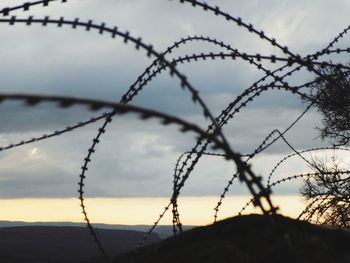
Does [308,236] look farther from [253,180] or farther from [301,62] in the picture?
[253,180]

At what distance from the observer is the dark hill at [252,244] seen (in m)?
2.39

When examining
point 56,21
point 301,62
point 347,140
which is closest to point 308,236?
point 301,62

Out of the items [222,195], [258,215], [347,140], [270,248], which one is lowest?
[270,248]

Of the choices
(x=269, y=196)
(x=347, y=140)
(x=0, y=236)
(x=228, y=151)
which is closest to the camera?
(x=228, y=151)

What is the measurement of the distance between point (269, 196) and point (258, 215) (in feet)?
4.05

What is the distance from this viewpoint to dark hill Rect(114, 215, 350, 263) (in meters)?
2.39

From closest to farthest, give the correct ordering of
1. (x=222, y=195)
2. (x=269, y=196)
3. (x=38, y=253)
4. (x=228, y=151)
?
(x=228, y=151) → (x=269, y=196) → (x=222, y=195) → (x=38, y=253)

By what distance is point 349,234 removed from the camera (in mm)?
2721

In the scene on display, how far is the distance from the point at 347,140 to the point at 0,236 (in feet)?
294

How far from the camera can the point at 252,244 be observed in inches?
98.8

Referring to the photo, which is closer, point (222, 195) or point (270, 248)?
point (270, 248)

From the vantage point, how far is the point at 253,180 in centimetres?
160

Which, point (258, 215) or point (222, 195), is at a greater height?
point (222, 195)

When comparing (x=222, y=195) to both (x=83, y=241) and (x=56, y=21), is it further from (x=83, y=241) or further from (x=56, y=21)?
(x=83, y=241)
